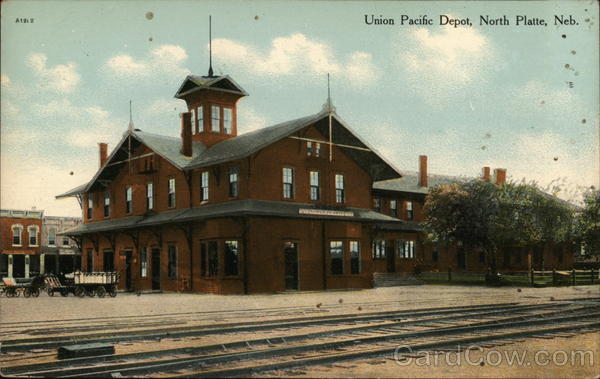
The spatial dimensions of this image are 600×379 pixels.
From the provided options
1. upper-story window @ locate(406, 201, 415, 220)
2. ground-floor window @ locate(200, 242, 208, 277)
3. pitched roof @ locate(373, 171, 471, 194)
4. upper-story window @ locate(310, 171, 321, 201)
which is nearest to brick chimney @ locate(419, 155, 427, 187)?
pitched roof @ locate(373, 171, 471, 194)

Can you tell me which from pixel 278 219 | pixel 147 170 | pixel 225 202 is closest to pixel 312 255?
pixel 278 219

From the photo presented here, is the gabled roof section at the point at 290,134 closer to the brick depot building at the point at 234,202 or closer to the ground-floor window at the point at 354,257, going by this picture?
the brick depot building at the point at 234,202

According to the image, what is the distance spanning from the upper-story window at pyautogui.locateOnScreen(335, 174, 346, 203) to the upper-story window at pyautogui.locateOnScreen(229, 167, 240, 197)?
538cm

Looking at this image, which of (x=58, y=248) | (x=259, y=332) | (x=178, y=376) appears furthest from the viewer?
(x=58, y=248)

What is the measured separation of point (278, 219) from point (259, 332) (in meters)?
15.6

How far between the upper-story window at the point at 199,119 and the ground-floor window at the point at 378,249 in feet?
51.5

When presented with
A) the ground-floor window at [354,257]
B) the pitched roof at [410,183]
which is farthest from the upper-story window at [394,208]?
the ground-floor window at [354,257]

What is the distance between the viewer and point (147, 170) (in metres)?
32.2

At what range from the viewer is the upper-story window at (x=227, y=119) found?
3247 cm

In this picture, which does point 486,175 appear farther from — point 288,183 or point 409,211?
point 288,183

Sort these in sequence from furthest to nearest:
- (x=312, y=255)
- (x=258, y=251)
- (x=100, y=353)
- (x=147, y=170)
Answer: (x=147, y=170) < (x=312, y=255) < (x=258, y=251) < (x=100, y=353)

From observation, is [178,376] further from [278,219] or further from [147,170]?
[147,170]

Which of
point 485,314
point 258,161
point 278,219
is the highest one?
point 258,161

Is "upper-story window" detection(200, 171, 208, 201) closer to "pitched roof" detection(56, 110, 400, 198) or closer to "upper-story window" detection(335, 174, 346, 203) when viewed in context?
"pitched roof" detection(56, 110, 400, 198)
